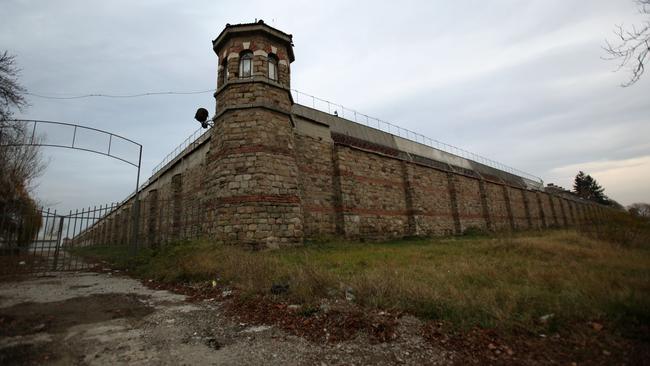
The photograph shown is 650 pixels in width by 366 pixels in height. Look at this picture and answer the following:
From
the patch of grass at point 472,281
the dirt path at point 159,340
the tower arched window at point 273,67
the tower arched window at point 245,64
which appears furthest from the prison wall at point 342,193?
the dirt path at point 159,340

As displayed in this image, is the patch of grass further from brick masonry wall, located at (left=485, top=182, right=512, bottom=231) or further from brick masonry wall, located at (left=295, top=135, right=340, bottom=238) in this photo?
brick masonry wall, located at (left=485, top=182, right=512, bottom=231)

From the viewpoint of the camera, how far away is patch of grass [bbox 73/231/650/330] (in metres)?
3.70

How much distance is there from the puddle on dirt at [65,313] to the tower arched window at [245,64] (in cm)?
906

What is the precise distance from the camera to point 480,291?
15.7 ft

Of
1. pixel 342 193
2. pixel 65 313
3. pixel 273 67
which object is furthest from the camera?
pixel 342 193

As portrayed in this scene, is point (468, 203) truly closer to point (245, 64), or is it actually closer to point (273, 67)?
point (273, 67)

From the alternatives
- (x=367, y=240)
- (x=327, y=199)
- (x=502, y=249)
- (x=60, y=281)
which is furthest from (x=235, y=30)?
(x=502, y=249)

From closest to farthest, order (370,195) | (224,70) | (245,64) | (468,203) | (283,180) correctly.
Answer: (283,180)
(245,64)
(224,70)
(370,195)
(468,203)

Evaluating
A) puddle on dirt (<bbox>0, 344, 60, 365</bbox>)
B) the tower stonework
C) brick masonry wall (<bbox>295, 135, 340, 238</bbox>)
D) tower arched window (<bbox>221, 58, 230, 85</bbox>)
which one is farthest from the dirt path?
tower arched window (<bbox>221, 58, 230, 85</bbox>)

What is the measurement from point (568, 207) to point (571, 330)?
50043 mm

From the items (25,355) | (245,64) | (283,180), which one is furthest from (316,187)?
(25,355)

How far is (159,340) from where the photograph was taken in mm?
3482

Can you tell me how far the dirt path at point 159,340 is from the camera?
9.87ft

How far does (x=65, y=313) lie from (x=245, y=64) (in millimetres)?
10091
